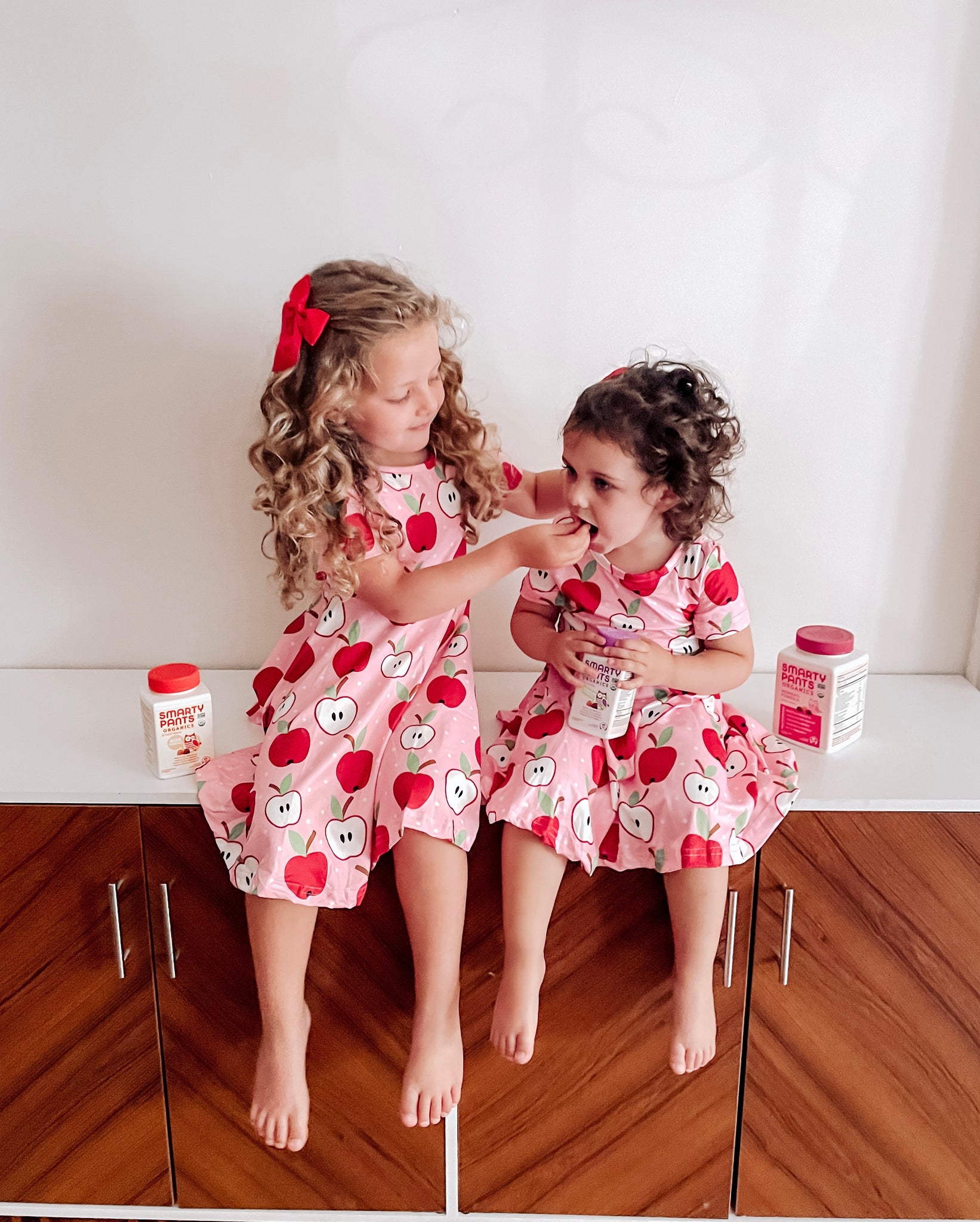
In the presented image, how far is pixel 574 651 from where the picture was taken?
1.13m

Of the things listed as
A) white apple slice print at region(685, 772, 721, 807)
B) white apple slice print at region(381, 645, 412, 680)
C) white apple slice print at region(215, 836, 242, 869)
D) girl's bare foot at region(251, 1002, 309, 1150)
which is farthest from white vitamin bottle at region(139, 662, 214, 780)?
white apple slice print at region(685, 772, 721, 807)

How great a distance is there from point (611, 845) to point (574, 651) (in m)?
0.22

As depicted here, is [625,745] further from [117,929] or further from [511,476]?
[117,929]

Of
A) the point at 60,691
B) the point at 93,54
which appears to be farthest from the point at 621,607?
the point at 93,54

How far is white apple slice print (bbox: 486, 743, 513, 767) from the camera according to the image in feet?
3.72

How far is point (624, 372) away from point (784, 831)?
54cm

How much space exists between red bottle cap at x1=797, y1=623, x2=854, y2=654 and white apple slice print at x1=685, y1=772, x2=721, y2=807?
24 centimetres

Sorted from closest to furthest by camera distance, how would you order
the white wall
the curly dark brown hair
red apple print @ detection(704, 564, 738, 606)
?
the curly dark brown hair
red apple print @ detection(704, 564, 738, 606)
the white wall

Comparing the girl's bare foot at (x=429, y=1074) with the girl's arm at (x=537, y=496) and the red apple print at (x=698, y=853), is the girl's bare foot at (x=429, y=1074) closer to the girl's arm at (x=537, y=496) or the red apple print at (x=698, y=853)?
the red apple print at (x=698, y=853)

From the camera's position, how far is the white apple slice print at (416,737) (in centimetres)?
110

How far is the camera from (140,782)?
3.68ft

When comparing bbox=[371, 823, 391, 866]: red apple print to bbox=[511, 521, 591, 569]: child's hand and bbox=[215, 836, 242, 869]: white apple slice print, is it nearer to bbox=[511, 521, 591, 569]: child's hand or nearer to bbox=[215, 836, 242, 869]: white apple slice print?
bbox=[215, 836, 242, 869]: white apple slice print

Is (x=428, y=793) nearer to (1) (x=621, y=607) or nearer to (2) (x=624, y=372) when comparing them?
(1) (x=621, y=607)

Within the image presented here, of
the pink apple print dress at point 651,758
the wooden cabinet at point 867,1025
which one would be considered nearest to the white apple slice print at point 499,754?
the pink apple print dress at point 651,758
